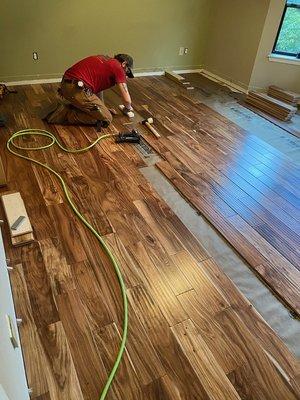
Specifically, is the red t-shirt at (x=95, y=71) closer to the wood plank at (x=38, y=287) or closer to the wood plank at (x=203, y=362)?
the wood plank at (x=38, y=287)

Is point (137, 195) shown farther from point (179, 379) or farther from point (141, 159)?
point (179, 379)

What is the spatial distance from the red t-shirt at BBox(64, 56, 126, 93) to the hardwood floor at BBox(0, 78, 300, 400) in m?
1.06

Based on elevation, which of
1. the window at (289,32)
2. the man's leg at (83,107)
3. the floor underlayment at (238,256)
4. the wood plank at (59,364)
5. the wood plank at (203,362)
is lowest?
the wood plank at (59,364)

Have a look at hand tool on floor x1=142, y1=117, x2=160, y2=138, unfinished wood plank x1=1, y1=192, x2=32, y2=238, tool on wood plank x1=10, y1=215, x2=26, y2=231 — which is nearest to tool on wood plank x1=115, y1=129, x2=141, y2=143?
hand tool on floor x1=142, y1=117, x2=160, y2=138

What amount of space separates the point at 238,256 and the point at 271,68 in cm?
364

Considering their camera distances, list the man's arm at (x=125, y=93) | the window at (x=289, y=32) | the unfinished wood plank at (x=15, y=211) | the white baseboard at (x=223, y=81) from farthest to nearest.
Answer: the white baseboard at (x=223, y=81)
the window at (x=289, y=32)
the man's arm at (x=125, y=93)
the unfinished wood plank at (x=15, y=211)

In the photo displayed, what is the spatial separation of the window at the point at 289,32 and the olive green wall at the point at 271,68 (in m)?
0.08

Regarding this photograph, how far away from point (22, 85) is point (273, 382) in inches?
172

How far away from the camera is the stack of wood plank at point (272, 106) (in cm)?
389

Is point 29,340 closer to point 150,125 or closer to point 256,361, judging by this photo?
point 256,361

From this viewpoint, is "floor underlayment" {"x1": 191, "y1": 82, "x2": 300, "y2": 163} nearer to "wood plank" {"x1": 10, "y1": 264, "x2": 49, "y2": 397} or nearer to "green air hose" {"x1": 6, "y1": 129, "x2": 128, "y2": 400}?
"green air hose" {"x1": 6, "y1": 129, "x2": 128, "y2": 400}

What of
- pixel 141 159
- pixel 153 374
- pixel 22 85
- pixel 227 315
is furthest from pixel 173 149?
pixel 22 85

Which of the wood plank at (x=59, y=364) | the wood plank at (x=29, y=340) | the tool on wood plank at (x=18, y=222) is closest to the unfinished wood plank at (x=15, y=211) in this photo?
the tool on wood plank at (x=18, y=222)

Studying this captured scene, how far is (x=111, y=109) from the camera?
147 inches
